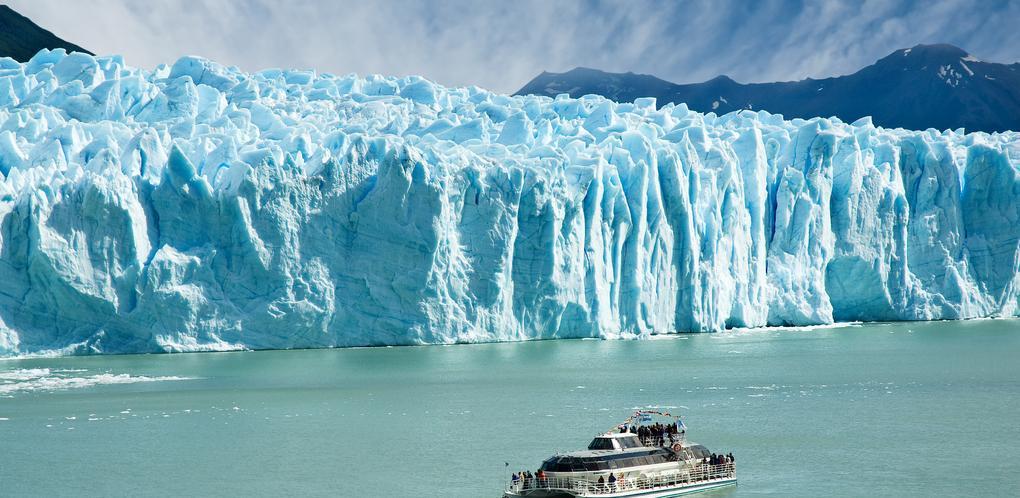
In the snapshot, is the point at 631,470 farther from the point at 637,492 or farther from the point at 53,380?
the point at 53,380

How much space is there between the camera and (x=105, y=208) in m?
28.6

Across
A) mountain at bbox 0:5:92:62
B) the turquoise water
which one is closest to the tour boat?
the turquoise water

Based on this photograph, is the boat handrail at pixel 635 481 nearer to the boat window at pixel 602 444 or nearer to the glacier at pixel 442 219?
the boat window at pixel 602 444

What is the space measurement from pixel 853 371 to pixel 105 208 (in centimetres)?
1843

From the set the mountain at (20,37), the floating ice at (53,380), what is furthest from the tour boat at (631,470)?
the mountain at (20,37)

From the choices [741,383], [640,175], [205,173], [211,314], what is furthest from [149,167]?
[741,383]

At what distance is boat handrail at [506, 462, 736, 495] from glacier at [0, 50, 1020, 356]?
17482 millimetres

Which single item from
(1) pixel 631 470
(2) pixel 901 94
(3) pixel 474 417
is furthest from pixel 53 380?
(2) pixel 901 94

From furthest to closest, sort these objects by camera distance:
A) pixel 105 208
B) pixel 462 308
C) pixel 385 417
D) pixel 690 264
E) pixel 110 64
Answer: pixel 110 64, pixel 690 264, pixel 462 308, pixel 105 208, pixel 385 417

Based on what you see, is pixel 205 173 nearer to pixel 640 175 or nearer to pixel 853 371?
pixel 640 175

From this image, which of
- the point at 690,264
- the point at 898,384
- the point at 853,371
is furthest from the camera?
the point at 690,264

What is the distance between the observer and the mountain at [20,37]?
63.0 meters

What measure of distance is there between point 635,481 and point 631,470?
144 millimetres

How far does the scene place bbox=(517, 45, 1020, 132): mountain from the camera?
72250 millimetres
